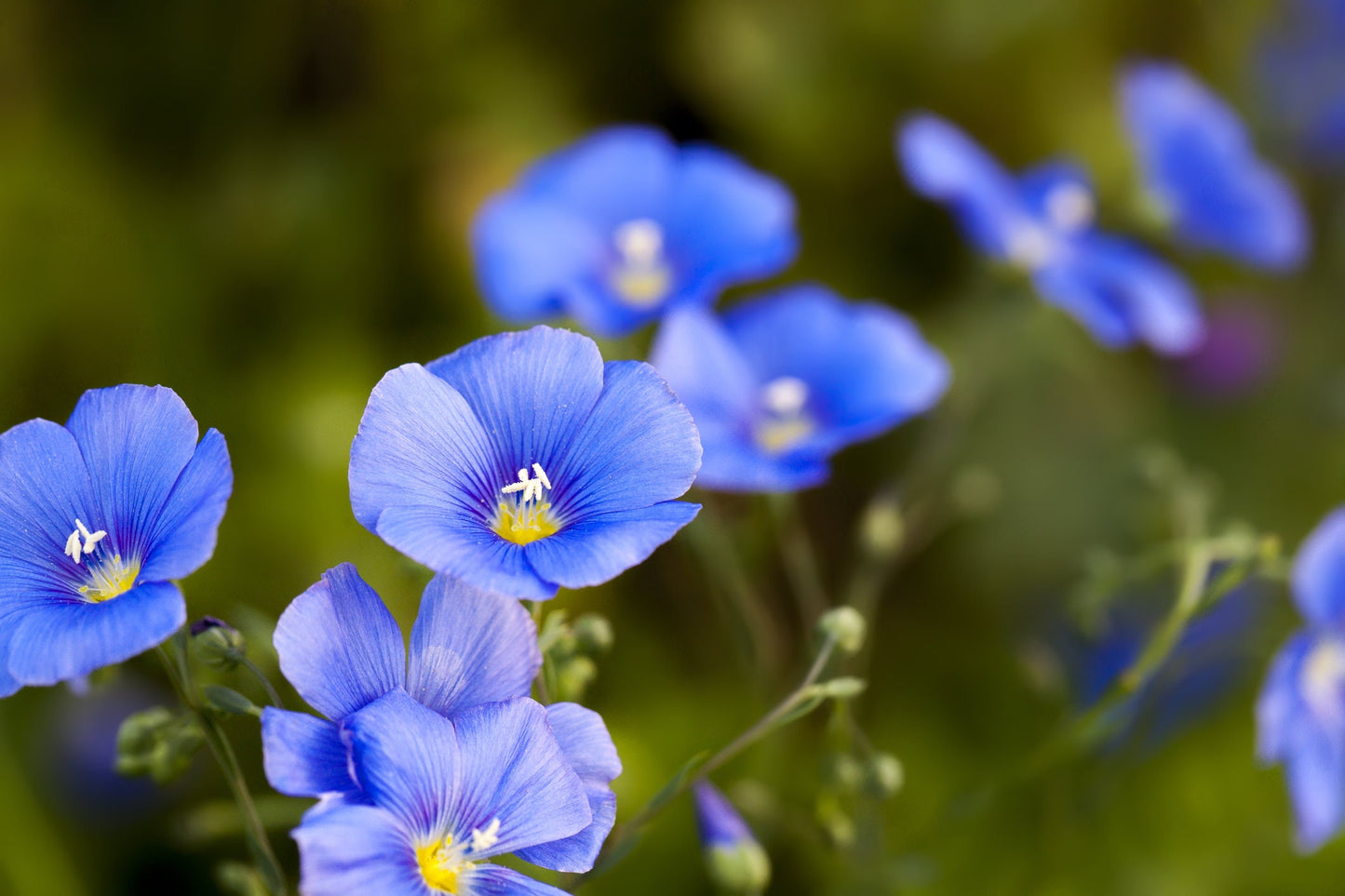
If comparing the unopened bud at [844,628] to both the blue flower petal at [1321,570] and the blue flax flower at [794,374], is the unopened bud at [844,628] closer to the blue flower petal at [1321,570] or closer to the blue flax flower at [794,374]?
the blue flax flower at [794,374]

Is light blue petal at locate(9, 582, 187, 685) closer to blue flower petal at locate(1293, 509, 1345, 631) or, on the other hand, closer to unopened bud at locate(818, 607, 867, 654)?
unopened bud at locate(818, 607, 867, 654)

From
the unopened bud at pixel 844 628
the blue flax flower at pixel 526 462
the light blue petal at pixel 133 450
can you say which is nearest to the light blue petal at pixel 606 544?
the blue flax flower at pixel 526 462

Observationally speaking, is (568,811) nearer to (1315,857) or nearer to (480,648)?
(480,648)

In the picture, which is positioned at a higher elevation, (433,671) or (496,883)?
(433,671)

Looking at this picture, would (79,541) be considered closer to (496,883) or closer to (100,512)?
(100,512)

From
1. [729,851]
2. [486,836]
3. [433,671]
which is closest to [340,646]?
[433,671]
